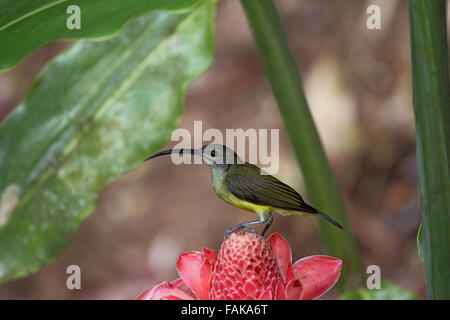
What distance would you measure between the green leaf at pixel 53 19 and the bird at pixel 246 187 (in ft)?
0.53

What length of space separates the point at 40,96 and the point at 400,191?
2.25 feet

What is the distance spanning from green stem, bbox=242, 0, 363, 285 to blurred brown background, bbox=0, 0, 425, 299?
0.33 meters

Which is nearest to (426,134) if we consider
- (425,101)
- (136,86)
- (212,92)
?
(425,101)

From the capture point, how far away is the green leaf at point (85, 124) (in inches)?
25.9

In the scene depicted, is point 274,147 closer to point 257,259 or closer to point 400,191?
point 257,259

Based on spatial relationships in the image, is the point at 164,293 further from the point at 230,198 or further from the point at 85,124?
the point at 85,124

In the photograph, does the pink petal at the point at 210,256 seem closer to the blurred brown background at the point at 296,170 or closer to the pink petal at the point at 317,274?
the pink petal at the point at 317,274

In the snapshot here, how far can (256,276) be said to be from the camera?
36 cm

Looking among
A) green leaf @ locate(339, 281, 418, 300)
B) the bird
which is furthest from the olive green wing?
green leaf @ locate(339, 281, 418, 300)

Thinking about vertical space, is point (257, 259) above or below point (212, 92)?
below

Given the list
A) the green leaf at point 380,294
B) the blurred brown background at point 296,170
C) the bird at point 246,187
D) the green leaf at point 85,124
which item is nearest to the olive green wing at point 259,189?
the bird at point 246,187

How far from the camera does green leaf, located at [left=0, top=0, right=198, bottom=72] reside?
1.57 feet

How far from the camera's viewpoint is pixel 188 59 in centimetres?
71

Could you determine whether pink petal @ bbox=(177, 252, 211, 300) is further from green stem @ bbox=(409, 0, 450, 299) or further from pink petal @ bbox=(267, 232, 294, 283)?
green stem @ bbox=(409, 0, 450, 299)
